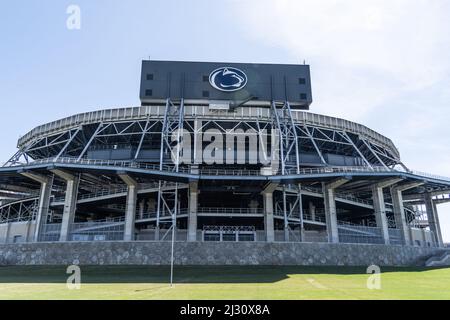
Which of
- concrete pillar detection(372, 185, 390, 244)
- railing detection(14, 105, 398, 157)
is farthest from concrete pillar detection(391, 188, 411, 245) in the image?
railing detection(14, 105, 398, 157)

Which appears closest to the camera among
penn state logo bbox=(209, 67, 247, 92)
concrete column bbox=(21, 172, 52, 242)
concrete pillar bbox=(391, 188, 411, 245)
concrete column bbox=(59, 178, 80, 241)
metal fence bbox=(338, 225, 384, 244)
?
concrete column bbox=(59, 178, 80, 241)

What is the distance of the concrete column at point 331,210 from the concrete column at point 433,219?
824 inches

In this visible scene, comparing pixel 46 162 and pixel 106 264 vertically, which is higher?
pixel 46 162

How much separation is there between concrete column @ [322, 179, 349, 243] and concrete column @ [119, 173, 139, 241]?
23.8 meters

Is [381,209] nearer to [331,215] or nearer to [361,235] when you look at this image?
[361,235]

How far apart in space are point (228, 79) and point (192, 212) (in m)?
23.6

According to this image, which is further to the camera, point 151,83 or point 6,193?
point 6,193

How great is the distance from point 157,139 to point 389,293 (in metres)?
41.5

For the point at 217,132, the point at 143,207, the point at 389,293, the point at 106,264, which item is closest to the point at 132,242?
the point at 106,264

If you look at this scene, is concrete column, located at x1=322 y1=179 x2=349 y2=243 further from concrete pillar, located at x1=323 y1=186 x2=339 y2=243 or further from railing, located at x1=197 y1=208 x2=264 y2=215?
railing, located at x1=197 y1=208 x2=264 y2=215

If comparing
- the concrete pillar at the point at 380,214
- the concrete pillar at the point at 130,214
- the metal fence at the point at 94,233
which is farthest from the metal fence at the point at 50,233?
the concrete pillar at the point at 380,214

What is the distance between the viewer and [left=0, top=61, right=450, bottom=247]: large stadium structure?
37.7 meters

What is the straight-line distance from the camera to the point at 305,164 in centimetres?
4722
